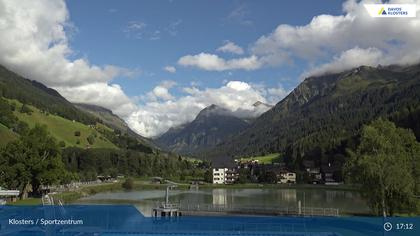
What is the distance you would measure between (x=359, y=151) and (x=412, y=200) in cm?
809

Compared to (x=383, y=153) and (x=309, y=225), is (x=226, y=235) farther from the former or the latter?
(x=383, y=153)

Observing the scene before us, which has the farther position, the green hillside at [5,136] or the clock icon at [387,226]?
the green hillside at [5,136]

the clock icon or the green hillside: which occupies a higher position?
the green hillside

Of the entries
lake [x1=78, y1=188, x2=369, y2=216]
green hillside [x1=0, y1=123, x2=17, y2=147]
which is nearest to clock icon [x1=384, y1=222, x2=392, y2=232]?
lake [x1=78, y1=188, x2=369, y2=216]

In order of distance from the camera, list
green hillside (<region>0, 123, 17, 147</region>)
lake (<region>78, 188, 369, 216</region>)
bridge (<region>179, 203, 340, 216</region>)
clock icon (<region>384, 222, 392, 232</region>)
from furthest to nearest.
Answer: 1. green hillside (<region>0, 123, 17, 147</region>)
2. lake (<region>78, 188, 369, 216</region>)
3. bridge (<region>179, 203, 340, 216</region>)
4. clock icon (<region>384, 222, 392, 232</region>)

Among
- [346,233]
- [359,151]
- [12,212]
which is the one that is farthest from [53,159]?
[346,233]

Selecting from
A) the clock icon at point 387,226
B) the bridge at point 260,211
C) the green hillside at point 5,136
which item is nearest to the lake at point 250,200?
the bridge at point 260,211

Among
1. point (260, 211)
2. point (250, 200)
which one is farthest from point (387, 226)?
point (250, 200)

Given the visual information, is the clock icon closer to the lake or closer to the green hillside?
the lake

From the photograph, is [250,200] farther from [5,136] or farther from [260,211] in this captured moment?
[5,136]

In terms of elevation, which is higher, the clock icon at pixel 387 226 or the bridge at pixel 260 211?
the clock icon at pixel 387 226

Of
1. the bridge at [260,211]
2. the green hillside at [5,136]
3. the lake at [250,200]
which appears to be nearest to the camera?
the bridge at [260,211]

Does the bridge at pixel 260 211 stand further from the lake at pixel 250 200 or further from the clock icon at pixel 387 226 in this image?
the clock icon at pixel 387 226

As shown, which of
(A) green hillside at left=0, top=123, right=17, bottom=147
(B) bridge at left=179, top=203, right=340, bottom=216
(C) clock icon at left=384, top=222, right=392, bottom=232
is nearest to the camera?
(C) clock icon at left=384, top=222, right=392, bottom=232
